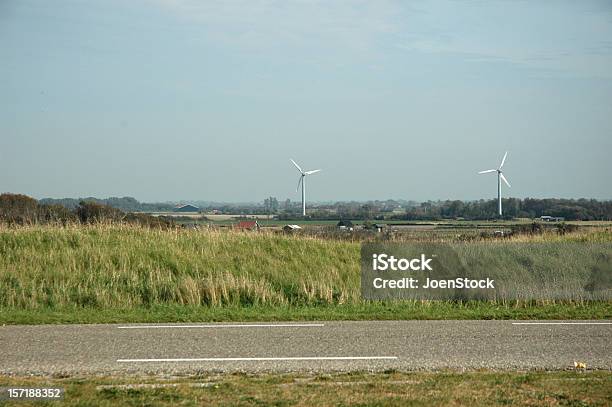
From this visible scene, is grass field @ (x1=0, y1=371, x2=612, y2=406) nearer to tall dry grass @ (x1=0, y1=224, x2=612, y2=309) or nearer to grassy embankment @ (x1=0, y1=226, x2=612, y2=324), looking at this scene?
grassy embankment @ (x1=0, y1=226, x2=612, y2=324)

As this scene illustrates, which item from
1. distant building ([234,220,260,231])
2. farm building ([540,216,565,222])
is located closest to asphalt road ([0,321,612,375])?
distant building ([234,220,260,231])

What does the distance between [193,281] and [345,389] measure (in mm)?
10841

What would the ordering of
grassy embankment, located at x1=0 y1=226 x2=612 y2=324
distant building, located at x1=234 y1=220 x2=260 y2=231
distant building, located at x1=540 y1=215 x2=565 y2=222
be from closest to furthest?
1. grassy embankment, located at x1=0 y1=226 x2=612 y2=324
2. distant building, located at x1=234 y1=220 x2=260 y2=231
3. distant building, located at x1=540 y1=215 x2=565 y2=222

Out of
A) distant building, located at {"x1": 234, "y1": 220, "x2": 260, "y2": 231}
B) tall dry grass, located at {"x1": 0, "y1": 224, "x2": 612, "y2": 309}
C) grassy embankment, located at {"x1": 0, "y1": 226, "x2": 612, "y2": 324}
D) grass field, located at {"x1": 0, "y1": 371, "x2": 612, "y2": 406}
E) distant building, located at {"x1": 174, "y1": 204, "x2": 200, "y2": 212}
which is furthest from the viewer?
distant building, located at {"x1": 174, "y1": 204, "x2": 200, "y2": 212}

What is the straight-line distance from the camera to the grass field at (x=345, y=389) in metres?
7.76

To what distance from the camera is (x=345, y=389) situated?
8336mm

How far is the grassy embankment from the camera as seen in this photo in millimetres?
15742

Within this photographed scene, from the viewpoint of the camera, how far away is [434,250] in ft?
71.4

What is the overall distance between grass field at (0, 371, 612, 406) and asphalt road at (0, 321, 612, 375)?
1.98ft

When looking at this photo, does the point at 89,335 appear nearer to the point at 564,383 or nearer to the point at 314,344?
the point at 314,344

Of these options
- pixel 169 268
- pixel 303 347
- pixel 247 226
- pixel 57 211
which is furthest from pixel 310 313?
pixel 57 211

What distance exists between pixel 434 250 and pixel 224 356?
12337 millimetres

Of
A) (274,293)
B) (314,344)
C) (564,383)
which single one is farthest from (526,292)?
(564,383)

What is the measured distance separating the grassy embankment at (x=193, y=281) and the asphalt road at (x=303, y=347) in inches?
64.6
